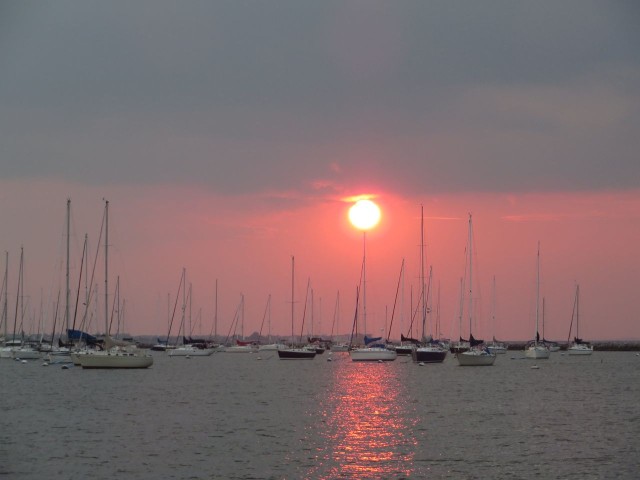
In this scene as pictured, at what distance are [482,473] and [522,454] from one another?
4.98 metres

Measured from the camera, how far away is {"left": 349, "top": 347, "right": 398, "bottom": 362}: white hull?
122 metres

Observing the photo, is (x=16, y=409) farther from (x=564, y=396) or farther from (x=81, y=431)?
(x=564, y=396)

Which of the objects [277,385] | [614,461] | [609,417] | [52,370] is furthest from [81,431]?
[52,370]

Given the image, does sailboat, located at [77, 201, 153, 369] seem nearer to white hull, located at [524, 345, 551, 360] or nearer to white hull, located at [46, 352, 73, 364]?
white hull, located at [46, 352, 73, 364]

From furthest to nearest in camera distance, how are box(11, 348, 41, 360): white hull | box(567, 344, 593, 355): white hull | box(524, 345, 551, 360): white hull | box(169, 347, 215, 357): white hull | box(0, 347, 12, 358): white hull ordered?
box(567, 344, 593, 355): white hull < box(169, 347, 215, 357): white hull < box(524, 345, 551, 360): white hull < box(0, 347, 12, 358): white hull < box(11, 348, 41, 360): white hull

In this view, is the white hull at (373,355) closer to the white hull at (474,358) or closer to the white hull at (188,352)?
the white hull at (474,358)

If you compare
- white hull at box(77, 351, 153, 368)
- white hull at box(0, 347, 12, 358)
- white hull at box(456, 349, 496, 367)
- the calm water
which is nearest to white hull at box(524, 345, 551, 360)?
white hull at box(456, 349, 496, 367)

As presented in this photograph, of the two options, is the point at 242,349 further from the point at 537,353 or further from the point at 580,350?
the point at 537,353

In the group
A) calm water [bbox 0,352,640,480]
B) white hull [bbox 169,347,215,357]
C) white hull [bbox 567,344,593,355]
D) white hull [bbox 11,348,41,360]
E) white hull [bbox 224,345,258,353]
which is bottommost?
calm water [bbox 0,352,640,480]

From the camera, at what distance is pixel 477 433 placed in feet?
149

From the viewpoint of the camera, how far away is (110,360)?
9006cm

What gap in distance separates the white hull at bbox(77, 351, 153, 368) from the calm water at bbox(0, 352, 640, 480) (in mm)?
6587

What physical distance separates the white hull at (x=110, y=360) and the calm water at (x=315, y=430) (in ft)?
21.6

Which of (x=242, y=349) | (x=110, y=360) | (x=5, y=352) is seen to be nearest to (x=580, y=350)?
(x=242, y=349)
